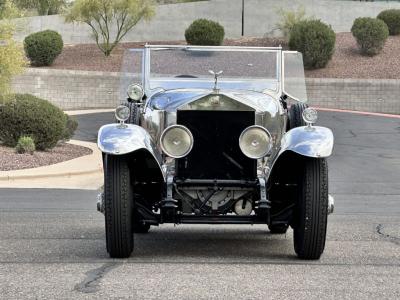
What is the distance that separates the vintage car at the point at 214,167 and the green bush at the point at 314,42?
28.5 meters

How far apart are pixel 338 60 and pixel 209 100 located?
3111cm

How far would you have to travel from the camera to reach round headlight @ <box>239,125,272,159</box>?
7.59 metres

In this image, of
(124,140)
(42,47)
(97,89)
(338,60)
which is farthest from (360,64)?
(124,140)

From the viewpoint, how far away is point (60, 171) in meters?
17.5

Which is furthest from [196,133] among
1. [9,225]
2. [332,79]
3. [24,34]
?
[24,34]

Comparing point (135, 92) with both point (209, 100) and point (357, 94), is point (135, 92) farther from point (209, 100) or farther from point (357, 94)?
point (357, 94)

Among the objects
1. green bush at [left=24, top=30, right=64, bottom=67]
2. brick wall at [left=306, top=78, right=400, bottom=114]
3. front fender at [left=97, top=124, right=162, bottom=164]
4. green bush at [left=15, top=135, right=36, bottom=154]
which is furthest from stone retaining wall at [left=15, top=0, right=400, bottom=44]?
front fender at [left=97, top=124, right=162, bottom=164]

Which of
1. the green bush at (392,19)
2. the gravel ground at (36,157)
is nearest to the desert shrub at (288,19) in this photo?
the green bush at (392,19)

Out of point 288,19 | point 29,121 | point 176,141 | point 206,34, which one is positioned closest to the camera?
point 176,141

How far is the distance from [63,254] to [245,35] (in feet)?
118

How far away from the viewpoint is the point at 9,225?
10.2m

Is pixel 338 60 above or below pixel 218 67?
below

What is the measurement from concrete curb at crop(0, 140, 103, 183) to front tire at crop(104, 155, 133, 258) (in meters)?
9.69

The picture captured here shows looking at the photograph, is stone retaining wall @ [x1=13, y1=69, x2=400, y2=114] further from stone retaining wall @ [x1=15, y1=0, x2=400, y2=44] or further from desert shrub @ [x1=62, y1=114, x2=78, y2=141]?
desert shrub @ [x1=62, y1=114, x2=78, y2=141]
